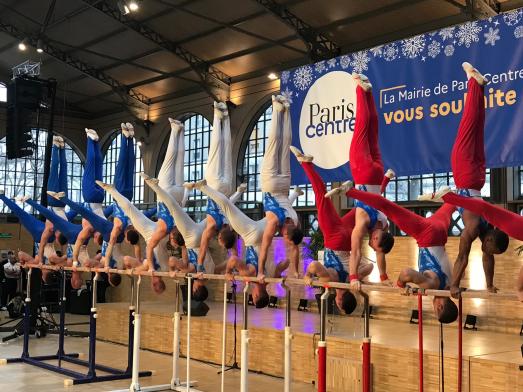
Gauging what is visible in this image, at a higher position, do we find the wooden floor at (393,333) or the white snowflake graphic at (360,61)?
the white snowflake graphic at (360,61)

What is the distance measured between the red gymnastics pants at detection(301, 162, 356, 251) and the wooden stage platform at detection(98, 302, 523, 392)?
1.91 m

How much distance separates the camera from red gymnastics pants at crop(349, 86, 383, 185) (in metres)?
5.02

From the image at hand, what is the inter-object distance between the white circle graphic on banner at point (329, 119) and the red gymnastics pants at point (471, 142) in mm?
4376

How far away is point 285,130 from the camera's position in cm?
600

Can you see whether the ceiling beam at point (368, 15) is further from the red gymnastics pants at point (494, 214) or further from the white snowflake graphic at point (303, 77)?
the red gymnastics pants at point (494, 214)

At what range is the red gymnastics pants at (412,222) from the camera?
449cm

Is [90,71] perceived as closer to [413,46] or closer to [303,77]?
[303,77]

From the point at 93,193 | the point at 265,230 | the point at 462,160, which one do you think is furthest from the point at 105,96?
the point at 462,160

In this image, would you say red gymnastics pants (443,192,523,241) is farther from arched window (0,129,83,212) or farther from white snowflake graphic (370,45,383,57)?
arched window (0,129,83,212)

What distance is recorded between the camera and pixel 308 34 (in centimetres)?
1386

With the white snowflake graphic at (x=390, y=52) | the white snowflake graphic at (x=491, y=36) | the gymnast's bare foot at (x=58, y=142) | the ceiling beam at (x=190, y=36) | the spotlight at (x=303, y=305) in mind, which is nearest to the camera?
the white snowflake graphic at (x=491, y=36)

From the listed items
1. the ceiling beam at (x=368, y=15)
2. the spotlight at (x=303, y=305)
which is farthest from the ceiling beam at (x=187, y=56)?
the spotlight at (x=303, y=305)

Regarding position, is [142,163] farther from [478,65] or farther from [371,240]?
[371,240]

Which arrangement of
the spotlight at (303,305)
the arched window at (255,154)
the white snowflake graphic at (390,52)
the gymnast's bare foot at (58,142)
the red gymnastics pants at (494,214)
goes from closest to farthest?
the red gymnastics pants at (494,214) < the white snowflake graphic at (390,52) < the gymnast's bare foot at (58,142) < the spotlight at (303,305) < the arched window at (255,154)
